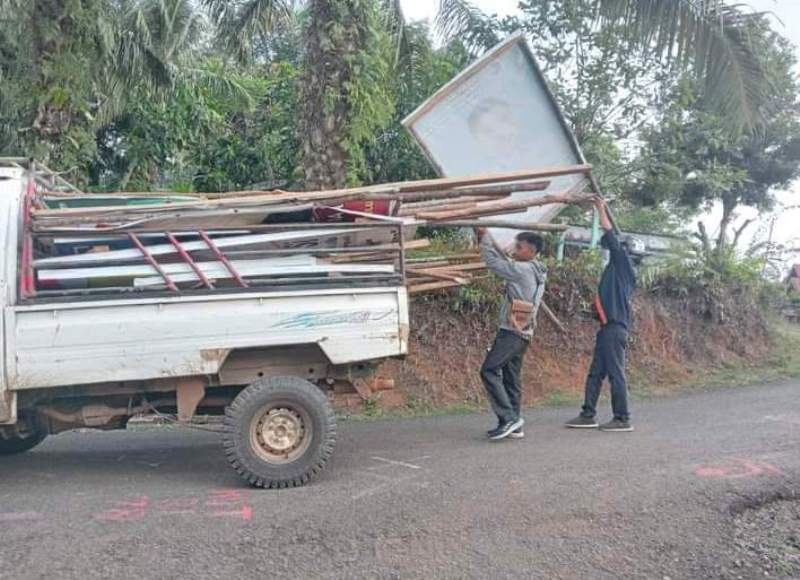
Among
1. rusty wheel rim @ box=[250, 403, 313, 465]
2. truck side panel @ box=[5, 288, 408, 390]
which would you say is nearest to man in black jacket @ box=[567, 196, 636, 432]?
truck side panel @ box=[5, 288, 408, 390]

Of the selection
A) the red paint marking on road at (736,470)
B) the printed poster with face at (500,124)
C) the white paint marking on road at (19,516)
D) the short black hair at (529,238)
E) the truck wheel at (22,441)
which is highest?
the printed poster with face at (500,124)

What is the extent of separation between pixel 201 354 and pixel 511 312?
2.64 m

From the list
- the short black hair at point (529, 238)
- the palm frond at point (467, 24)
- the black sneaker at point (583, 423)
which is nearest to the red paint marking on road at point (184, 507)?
the short black hair at point (529, 238)

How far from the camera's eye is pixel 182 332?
5.45 m

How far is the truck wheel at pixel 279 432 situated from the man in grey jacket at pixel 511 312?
176 cm

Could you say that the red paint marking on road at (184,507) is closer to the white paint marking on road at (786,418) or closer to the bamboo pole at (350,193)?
the bamboo pole at (350,193)

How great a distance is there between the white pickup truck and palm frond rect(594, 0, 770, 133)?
457 cm

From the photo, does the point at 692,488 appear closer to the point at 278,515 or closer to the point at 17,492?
the point at 278,515

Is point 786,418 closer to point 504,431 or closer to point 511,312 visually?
point 504,431

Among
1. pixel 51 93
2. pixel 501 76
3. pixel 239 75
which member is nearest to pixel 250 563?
pixel 501 76

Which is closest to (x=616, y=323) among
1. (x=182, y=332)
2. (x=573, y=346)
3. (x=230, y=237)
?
(x=573, y=346)

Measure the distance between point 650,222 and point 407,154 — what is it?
6192 millimetres

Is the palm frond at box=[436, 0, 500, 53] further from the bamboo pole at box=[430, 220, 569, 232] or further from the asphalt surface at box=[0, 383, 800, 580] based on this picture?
the asphalt surface at box=[0, 383, 800, 580]

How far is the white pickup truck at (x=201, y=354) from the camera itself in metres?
5.30
